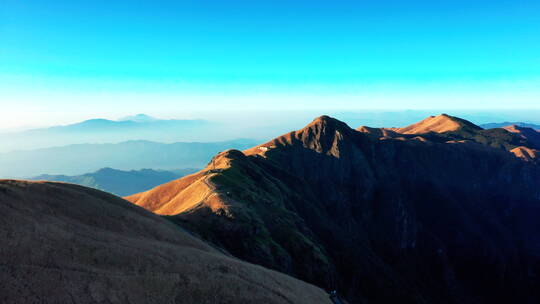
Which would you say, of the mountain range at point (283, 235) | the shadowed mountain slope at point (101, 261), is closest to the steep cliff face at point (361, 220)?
the mountain range at point (283, 235)

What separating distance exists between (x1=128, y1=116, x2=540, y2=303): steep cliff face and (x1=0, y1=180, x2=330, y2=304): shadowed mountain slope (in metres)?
16.8

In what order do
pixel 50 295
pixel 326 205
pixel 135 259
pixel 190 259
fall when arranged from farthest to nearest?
pixel 326 205 → pixel 190 259 → pixel 135 259 → pixel 50 295

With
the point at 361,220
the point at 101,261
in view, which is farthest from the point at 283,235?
the point at 361,220

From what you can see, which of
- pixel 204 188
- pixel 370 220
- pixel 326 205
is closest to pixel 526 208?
pixel 370 220

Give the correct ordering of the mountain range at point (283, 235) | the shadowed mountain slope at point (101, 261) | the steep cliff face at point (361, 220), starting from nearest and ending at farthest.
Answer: the shadowed mountain slope at point (101, 261) → the mountain range at point (283, 235) → the steep cliff face at point (361, 220)

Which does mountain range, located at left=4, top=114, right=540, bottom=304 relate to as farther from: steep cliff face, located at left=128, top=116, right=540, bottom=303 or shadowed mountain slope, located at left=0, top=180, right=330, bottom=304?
steep cliff face, located at left=128, top=116, right=540, bottom=303

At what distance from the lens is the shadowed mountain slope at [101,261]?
22594mm

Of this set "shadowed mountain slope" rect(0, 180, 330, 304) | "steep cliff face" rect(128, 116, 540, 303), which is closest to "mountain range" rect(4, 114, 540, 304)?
"shadowed mountain slope" rect(0, 180, 330, 304)

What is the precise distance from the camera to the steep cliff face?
2544 inches

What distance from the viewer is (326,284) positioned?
212ft

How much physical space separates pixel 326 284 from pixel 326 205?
291ft

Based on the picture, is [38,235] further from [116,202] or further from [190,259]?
[116,202]

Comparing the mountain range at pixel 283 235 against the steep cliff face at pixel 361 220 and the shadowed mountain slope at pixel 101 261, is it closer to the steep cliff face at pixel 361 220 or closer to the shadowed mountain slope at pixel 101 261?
the shadowed mountain slope at pixel 101 261

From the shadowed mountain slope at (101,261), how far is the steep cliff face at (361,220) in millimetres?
16764
